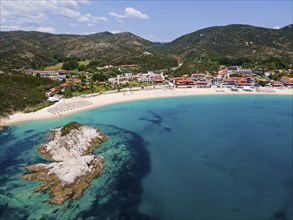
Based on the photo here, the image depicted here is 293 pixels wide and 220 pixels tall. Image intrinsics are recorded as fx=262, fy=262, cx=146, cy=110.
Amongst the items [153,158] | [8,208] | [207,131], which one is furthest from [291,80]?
[8,208]

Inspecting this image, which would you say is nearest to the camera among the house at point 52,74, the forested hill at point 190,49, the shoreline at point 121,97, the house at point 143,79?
the shoreline at point 121,97

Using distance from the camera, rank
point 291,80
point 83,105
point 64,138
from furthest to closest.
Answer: point 291,80 → point 83,105 → point 64,138

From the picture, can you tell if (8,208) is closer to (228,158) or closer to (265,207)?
(265,207)

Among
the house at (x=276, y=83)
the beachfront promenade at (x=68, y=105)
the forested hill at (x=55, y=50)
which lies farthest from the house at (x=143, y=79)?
the forested hill at (x=55, y=50)

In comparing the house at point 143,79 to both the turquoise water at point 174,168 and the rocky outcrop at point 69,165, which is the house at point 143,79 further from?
the rocky outcrop at point 69,165

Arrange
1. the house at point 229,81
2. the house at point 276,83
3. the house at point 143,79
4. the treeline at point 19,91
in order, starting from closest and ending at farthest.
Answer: the treeline at point 19,91 → the house at point 276,83 → the house at point 229,81 → the house at point 143,79

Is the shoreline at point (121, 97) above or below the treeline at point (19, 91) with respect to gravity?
below

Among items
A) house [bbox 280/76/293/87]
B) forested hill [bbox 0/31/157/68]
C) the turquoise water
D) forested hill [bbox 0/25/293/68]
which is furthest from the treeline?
house [bbox 280/76/293/87]
